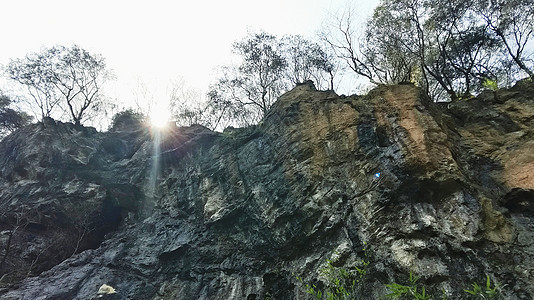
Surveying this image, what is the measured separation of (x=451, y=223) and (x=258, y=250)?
5.90 metres

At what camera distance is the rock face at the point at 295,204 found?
7.45 meters

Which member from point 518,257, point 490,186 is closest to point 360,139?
point 490,186

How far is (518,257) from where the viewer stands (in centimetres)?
668

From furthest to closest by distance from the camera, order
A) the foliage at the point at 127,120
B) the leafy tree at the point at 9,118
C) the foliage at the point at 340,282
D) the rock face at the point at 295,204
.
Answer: the leafy tree at the point at 9,118, the foliage at the point at 127,120, the foliage at the point at 340,282, the rock face at the point at 295,204

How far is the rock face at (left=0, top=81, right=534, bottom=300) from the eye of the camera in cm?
745

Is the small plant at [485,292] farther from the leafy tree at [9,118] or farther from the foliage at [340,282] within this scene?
the leafy tree at [9,118]

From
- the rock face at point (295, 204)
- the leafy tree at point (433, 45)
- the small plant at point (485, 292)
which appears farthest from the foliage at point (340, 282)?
the leafy tree at point (433, 45)

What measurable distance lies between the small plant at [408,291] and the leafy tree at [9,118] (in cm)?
2849

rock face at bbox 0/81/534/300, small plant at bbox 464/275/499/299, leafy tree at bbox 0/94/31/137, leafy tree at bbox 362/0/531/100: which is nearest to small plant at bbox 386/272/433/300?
rock face at bbox 0/81/534/300

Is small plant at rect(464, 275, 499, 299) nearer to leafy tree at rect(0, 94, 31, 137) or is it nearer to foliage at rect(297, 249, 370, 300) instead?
foliage at rect(297, 249, 370, 300)

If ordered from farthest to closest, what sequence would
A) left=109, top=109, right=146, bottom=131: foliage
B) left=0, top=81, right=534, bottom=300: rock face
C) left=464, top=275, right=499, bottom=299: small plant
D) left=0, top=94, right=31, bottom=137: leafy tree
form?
left=0, top=94, right=31, bottom=137: leafy tree, left=109, top=109, right=146, bottom=131: foliage, left=0, top=81, right=534, bottom=300: rock face, left=464, top=275, right=499, bottom=299: small plant

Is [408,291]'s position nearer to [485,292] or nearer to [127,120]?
[485,292]

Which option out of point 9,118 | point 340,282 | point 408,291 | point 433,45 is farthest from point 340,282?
point 9,118

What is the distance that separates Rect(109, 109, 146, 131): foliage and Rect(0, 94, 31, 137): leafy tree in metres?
8.00
